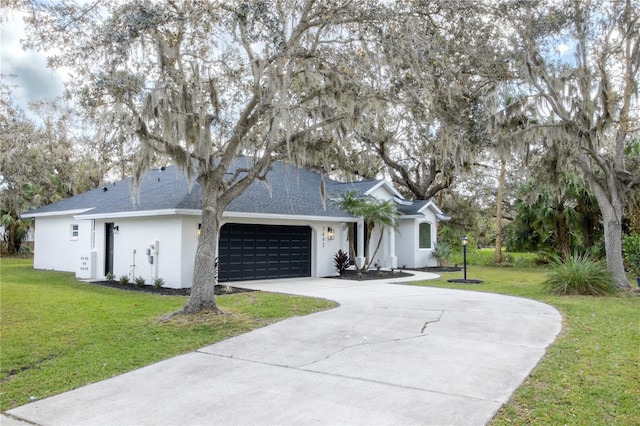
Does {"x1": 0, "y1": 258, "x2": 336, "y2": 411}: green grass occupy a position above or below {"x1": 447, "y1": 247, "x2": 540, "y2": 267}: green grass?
below

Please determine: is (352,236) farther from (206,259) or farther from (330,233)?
(206,259)

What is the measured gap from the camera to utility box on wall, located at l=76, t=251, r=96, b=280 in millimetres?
16156

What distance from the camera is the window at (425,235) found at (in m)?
22.0

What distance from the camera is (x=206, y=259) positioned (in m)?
8.73

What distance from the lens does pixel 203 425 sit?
3.90 m

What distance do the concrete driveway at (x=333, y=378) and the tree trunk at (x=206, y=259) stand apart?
1612 mm

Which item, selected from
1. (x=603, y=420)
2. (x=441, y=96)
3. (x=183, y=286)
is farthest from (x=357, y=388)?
(x=183, y=286)

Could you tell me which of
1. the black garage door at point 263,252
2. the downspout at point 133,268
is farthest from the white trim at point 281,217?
the downspout at point 133,268

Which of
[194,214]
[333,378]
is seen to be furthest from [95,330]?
[194,214]

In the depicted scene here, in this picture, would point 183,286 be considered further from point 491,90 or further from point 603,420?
point 603,420

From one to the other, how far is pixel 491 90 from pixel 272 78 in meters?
4.77

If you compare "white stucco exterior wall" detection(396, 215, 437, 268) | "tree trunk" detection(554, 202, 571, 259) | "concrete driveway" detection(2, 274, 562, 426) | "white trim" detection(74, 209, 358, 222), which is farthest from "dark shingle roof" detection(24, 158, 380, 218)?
"tree trunk" detection(554, 202, 571, 259)

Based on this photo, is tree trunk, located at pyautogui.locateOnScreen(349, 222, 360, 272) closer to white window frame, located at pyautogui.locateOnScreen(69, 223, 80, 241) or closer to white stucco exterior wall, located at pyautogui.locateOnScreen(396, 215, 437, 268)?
white stucco exterior wall, located at pyautogui.locateOnScreen(396, 215, 437, 268)

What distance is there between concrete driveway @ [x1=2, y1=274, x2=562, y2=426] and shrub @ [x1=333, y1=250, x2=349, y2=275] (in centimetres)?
897
